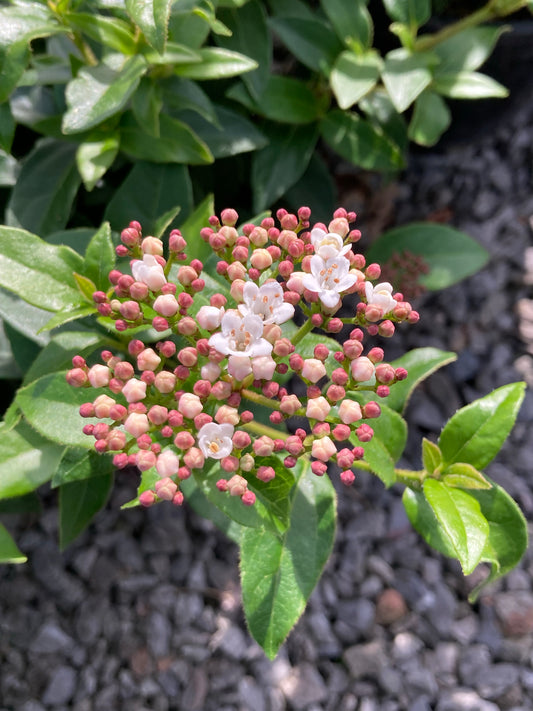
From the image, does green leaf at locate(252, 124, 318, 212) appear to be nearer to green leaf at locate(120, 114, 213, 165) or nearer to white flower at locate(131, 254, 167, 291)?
green leaf at locate(120, 114, 213, 165)

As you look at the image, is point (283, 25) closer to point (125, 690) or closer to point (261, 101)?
point (261, 101)

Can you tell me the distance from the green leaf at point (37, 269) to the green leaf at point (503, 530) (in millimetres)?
889

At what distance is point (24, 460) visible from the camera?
53.2 inches

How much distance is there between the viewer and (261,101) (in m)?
1.77

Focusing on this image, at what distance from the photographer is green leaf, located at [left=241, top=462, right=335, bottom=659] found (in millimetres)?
1203

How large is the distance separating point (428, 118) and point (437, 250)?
0.44 metres

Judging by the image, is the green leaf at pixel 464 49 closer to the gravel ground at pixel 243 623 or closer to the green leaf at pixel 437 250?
the green leaf at pixel 437 250

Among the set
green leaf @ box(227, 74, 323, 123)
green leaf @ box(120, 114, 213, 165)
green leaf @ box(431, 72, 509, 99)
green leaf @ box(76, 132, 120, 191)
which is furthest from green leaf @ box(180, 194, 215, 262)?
green leaf @ box(431, 72, 509, 99)

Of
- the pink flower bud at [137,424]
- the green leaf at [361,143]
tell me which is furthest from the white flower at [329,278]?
the green leaf at [361,143]

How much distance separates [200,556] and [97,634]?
361mm

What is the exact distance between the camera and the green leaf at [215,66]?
4.67 ft

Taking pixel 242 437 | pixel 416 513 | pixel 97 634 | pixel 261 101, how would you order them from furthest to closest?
pixel 97 634, pixel 261 101, pixel 416 513, pixel 242 437

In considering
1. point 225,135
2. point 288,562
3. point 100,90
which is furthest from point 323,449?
point 225,135

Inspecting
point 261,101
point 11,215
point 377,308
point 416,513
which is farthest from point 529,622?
point 11,215
